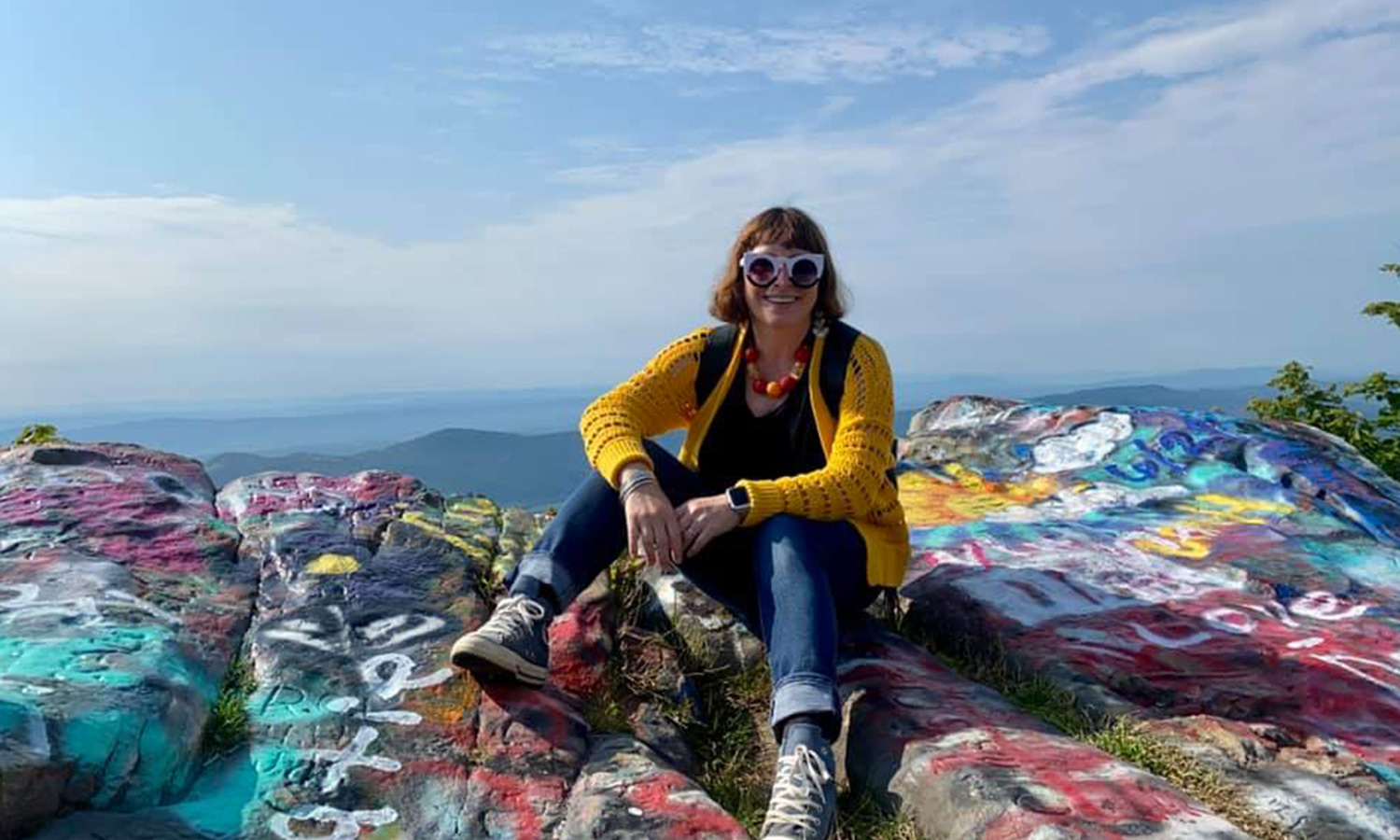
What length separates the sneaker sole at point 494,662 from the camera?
12.9ft

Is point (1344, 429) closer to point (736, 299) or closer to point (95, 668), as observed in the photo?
point (736, 299)

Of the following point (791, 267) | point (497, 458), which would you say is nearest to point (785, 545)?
point (791, 267)

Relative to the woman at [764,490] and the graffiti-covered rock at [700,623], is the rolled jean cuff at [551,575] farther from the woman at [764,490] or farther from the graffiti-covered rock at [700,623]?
the graffiti-covered rock at [700,623]

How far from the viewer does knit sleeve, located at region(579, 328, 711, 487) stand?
4.66m

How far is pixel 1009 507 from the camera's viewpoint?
869 centimetres

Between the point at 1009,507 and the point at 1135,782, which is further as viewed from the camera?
the point at 1009,507

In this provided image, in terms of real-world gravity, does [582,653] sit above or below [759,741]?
above

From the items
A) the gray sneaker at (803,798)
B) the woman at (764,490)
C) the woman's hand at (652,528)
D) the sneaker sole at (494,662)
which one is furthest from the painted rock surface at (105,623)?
the gray sneaker at (803,798)

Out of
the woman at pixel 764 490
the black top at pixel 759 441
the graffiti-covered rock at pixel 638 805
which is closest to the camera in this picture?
the graffiti-covered rock at pixel 638 805

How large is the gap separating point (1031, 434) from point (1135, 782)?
691cm

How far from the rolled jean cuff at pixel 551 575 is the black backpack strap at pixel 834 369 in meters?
1.49

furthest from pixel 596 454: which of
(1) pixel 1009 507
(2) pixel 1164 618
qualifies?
(1) pixel 1009 507

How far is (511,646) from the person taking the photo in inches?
158

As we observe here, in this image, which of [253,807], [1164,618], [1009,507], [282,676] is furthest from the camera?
[1009,507]
